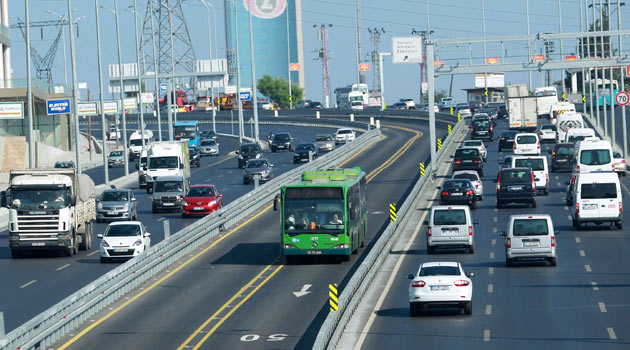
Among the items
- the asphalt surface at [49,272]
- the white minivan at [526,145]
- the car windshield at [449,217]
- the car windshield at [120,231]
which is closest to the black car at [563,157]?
the white minivan at [526,145]

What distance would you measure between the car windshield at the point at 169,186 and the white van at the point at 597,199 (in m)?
21.8

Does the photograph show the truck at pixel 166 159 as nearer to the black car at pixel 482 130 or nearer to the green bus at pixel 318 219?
the green bus at pixel 318 219

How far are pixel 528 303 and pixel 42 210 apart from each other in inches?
784

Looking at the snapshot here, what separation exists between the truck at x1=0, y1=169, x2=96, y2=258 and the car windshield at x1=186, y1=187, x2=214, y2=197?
1219 cm

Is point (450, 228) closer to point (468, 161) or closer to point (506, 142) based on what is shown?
A: point (468, 161)

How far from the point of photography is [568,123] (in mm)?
87250

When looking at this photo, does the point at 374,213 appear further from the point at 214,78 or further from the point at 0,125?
the point at 214,78

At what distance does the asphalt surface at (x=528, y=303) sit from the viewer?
2598 cm

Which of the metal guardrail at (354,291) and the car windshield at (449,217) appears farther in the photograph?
the car windshield at (449,217)

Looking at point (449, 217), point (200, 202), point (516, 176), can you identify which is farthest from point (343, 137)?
point (449, 217)

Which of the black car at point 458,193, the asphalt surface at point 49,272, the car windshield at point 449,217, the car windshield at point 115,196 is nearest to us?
the asphalt surface at point 49,272

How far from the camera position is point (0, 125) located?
105625mm

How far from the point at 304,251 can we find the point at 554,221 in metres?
15.0

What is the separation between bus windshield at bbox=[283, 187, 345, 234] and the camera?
3944cm
